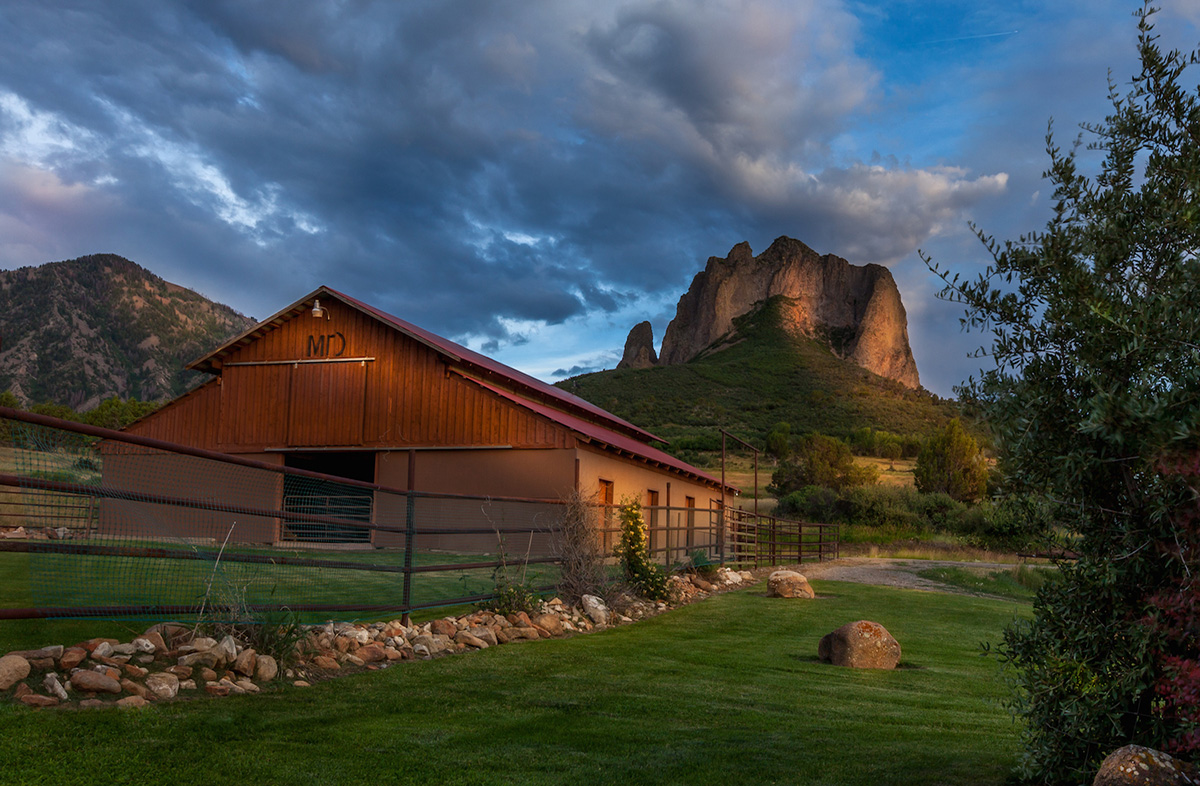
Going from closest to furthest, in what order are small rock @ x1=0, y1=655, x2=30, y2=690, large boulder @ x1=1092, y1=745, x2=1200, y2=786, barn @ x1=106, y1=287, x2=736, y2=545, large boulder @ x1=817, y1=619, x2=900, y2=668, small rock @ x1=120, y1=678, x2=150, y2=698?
large boulder @ x1=1092, y1=745, x2=1200, y2=786
small rock @ x1=0, y1=655, x2=30, y2=690
small rock @ x1=120, y1=678, x2=150, y2=698
large boulder @ x1=817, y1=619, x2=900, y2=668
barn @ x1=106, y1=287, x2=736, y2=545

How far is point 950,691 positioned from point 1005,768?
3654 mm

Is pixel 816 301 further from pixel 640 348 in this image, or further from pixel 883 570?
pixel 883 570

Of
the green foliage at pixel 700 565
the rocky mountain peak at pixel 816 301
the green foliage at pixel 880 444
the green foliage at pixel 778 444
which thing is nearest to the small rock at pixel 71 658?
the green foliage at pixel 700 565

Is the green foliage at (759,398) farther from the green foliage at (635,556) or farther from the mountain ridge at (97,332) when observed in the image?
the mountain ridge at (97,332)

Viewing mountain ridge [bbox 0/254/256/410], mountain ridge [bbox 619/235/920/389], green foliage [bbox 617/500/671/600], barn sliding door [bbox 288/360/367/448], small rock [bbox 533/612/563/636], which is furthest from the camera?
mountain ridge [bbox 619/235/920/389]

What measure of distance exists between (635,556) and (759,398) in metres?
60.8

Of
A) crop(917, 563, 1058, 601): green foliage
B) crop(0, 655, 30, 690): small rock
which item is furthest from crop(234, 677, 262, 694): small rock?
crop(917, 563, 1058, 601): green foliage

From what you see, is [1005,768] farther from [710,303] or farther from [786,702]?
[710,303]

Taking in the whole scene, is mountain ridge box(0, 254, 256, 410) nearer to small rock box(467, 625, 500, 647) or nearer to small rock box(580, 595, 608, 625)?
small rock box(580, 595, 608, 625)

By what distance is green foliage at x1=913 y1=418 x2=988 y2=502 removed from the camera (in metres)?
50.2

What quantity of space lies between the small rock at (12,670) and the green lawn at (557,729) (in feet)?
0.93

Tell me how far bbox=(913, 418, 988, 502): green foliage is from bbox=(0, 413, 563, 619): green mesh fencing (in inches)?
1529

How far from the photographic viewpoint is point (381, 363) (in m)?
22.2

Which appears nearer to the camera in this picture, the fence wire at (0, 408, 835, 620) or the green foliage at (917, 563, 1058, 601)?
the fence wire at (0, 408, 835, 620)
